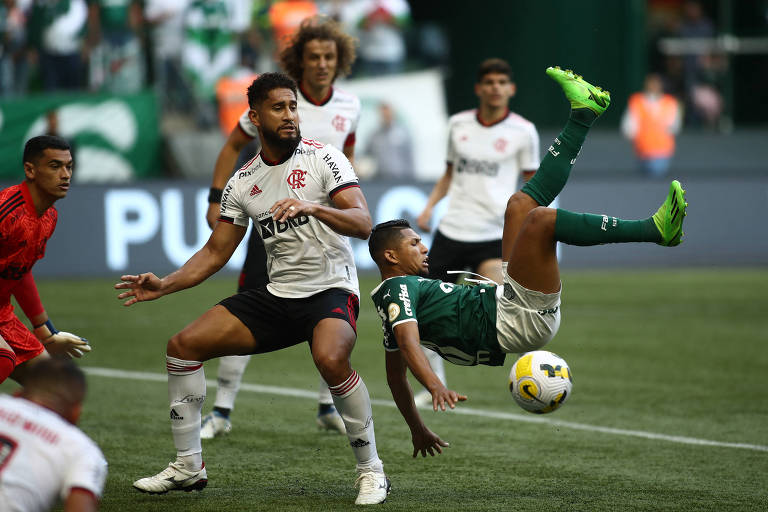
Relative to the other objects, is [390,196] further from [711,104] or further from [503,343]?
[503,343]

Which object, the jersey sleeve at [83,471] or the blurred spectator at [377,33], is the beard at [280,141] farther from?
the blurred spectator at [377,33]

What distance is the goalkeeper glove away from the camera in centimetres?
616

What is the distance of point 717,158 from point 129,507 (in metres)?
19.4

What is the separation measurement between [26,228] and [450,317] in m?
2.31

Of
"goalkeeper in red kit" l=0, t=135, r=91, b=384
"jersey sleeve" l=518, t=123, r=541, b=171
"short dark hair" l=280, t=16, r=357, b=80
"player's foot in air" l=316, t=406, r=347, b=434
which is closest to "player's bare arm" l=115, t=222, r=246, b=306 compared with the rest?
"goalkeeper in red kit" l=0, t=135, r=91, b=384

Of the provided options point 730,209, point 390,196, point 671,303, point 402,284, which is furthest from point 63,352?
point 730,209

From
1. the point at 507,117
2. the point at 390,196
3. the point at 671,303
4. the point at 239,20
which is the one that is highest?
the point at 239,20

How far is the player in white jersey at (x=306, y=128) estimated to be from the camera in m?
7.50

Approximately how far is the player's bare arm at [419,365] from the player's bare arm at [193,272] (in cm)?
113

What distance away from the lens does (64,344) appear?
20.3 feet

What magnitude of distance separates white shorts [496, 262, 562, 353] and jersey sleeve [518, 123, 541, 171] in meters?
3.06

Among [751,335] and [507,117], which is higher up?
[507,117]

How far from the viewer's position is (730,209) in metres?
18.8

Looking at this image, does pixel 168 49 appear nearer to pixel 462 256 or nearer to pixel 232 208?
pixel 462 256
